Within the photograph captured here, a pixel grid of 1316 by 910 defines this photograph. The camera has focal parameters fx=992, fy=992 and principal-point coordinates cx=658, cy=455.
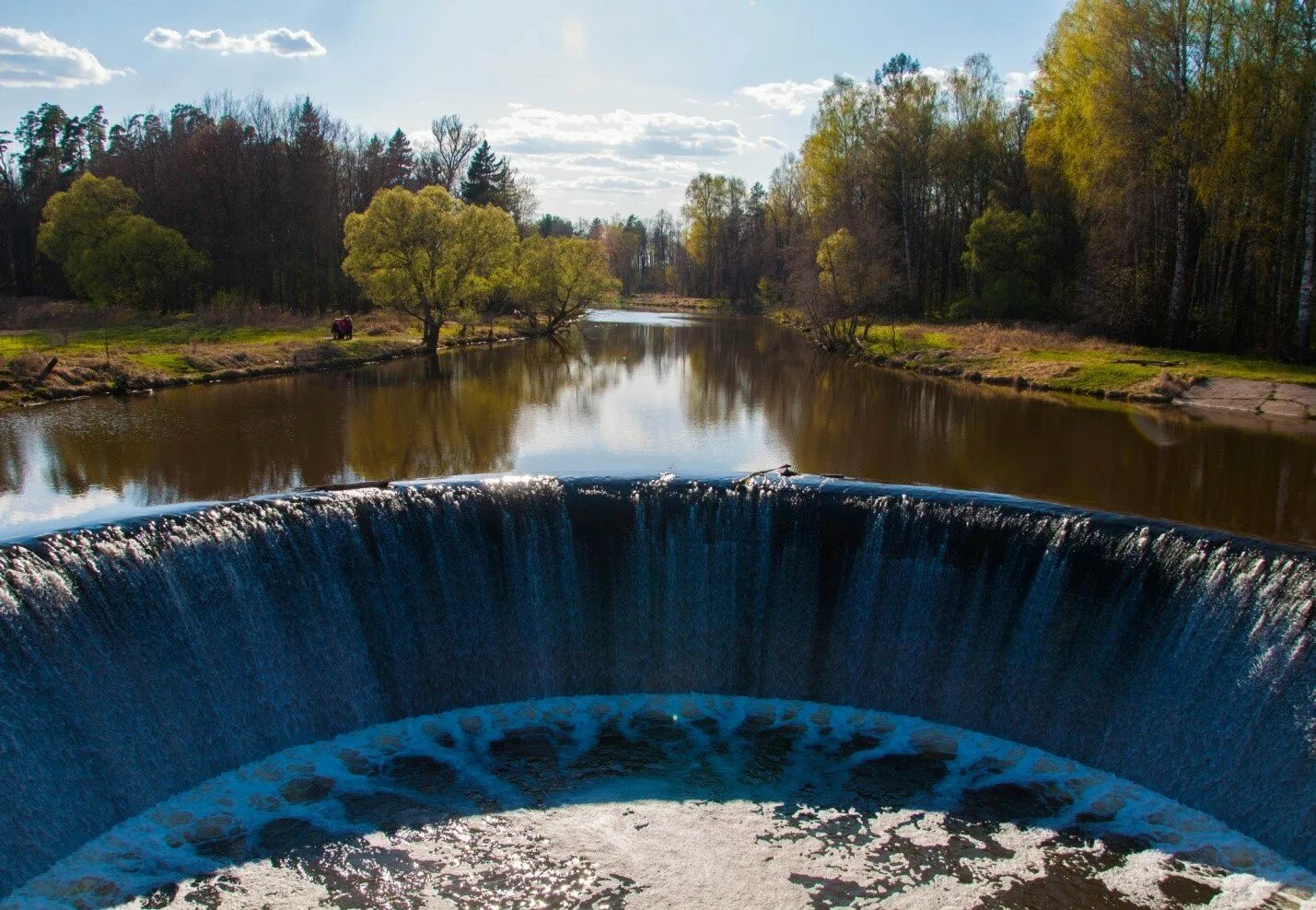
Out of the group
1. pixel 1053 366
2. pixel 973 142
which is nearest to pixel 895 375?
pixel 1053 366

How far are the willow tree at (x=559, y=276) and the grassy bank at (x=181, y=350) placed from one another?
4.14 m

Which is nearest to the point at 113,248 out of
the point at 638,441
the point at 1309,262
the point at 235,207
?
the point at 235,207

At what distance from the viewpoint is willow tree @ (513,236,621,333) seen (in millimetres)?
51594

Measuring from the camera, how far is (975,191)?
53.2 m

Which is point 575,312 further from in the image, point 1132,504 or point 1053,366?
point 1132,504

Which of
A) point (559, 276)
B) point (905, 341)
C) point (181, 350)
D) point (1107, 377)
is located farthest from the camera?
point (559, 276)

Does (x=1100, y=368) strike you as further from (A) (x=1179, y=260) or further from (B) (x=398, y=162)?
(B) (x=398, y=162)

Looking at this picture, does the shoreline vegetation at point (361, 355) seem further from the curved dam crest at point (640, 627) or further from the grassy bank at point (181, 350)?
the curved dam crest at point (640, 627)

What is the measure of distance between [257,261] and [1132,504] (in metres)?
47.8

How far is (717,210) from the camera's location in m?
89.7

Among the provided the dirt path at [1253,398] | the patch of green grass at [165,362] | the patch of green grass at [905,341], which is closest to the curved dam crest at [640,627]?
the dirt path at [1253,398]

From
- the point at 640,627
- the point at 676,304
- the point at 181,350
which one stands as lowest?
the point at 640,627

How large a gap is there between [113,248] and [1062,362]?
40.1 meters

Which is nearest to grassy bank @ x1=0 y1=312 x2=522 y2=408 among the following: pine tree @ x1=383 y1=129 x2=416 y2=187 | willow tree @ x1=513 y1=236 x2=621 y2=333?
willow tree @ x1=513 y1=236 x2=621 y2=333
